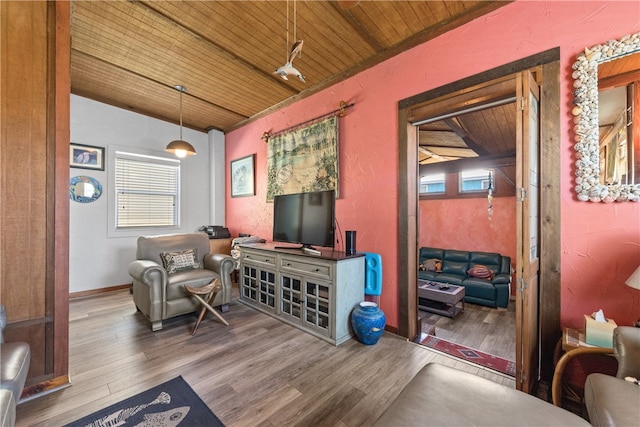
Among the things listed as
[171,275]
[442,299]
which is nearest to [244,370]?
[171,275]

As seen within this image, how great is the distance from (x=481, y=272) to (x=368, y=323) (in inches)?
107

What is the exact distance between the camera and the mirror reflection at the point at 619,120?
155 centimetres

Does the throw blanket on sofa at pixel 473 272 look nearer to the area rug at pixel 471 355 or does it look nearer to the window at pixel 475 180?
the window at pixel 475 180

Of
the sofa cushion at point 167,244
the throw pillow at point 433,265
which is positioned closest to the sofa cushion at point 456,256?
the throw pillow at point 433,265

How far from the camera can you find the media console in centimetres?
240

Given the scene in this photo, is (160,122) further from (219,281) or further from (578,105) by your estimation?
(578,105)

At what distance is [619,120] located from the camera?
5.25ft

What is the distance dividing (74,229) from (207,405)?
148 inches

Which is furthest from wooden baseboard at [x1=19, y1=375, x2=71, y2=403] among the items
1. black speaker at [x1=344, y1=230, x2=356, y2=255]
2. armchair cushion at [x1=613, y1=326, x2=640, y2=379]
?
armchair cushion at [x1=613, y1=326, x2=640, y2=379]

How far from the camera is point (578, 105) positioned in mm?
1688

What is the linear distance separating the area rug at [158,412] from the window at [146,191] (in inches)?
135

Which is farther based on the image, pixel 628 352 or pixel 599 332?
pixel 599 332

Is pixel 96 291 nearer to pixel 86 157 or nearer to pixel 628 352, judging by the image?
pixel 86 157

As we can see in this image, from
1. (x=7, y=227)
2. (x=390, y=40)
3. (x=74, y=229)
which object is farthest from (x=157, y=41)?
(x=74, y=229)
